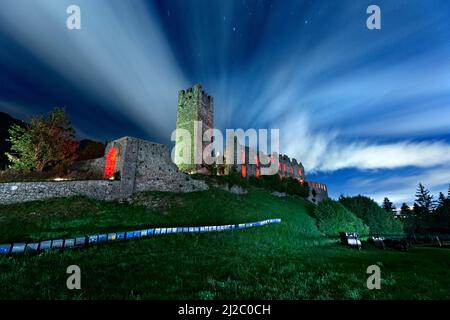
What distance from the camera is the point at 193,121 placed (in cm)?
5159

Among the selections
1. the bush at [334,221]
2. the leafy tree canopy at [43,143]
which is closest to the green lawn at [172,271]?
the leafy tree canopy at [43,143]

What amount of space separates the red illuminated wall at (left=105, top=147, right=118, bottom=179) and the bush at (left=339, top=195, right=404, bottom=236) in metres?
62.5

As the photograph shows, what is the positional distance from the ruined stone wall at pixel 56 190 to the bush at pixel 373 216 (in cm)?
6291

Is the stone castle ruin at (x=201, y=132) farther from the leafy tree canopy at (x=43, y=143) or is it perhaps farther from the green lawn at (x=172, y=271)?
the green lawn at (x=172, y=271)

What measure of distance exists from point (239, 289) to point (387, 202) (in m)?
141

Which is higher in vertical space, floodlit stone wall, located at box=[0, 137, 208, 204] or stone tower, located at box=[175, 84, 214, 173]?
stone tower, located at box=[175, 84, 214, 173]

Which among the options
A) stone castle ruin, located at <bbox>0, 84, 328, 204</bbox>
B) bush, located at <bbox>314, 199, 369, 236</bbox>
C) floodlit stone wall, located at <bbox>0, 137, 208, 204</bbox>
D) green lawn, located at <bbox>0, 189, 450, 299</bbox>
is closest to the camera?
green lawn, located at <bbox>0, 189, 450, 299</bbox>

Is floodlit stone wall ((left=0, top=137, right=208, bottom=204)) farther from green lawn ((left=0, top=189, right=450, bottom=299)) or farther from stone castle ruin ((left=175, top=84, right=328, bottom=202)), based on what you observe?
stone castle ruin ((left=175, top=84, right=328, bottom=202))

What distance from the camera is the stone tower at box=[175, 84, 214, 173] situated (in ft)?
164

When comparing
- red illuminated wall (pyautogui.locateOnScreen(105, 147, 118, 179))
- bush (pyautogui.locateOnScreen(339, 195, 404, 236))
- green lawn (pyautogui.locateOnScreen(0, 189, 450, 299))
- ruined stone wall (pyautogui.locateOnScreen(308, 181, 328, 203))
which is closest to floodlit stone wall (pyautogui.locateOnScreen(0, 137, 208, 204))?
red illuminated wall (pyautogui.locateOnScreen(105, 147, 118, 179))

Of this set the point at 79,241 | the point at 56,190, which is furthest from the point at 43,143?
the point at 79,241

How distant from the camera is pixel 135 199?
27938 millimetres

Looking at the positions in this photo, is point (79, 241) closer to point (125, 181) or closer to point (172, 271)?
point (172, 271)
